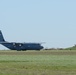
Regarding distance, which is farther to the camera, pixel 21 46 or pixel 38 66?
pixel 21 46

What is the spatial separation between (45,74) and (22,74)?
1.83 metres

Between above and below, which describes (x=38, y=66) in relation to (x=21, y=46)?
above

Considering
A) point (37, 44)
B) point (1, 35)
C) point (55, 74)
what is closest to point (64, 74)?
point (55, 74)

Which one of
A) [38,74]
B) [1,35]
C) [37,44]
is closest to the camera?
[38,74]

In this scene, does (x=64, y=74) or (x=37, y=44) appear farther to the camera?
(x=37, y=44)

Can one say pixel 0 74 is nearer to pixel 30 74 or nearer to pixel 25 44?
pixel 30 74

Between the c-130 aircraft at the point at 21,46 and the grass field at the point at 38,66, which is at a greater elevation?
the grass field at the point at 38,66

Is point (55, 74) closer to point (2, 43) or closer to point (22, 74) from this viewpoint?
point (22, 74)

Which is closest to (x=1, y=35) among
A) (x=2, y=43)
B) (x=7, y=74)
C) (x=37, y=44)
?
(x=2, y=43)

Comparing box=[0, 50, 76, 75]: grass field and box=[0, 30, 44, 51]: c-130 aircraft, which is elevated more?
box=[0, 50, 76, 75]: grass field

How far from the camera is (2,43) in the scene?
162 meters

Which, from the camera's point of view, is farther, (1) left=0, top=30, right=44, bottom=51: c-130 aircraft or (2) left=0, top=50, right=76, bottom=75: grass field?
(1) left=0, top=30, right=44, bottom=51: c-130 aircraft

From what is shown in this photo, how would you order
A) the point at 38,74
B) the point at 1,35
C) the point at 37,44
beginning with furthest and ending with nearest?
the point at 1,35
the point at 37,44
the point at 38,74

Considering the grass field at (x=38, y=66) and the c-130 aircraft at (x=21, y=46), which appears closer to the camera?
the grass field at (x=38, y=66)
